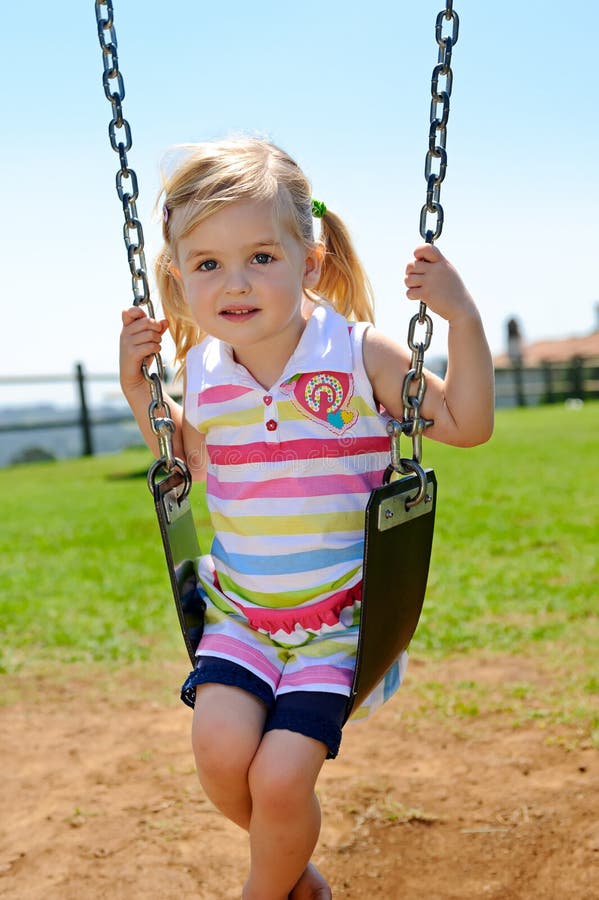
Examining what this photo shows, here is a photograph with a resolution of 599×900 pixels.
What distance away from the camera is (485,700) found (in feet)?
12.5

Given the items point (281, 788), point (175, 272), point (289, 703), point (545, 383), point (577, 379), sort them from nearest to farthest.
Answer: point (281, 788)
point (289, 703)
point (175, 272)
point (545, 383)
point (577, 379)

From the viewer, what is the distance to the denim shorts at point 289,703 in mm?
2059

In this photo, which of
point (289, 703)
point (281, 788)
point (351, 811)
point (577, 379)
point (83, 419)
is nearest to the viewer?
point (281, 788)

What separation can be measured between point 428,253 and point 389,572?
0.69m

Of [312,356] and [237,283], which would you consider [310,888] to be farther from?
[237,283]

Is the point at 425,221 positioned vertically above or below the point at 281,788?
above

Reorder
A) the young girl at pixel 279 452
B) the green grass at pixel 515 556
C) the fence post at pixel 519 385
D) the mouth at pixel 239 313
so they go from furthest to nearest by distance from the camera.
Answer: the fence post at pixel 519 385
the green grass at pixel 515 556
the mouth at pixel 239 313
the young girl at pixel 279 452

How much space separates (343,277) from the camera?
2.58 metres

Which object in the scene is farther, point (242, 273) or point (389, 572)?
point (242, 273)

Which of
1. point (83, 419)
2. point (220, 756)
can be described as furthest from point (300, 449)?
point (83, 419)

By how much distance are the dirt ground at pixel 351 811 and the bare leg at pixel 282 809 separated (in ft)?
2.05

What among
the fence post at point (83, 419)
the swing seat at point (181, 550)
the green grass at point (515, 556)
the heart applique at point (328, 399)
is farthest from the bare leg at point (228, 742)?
the fence post at point (83, 419)

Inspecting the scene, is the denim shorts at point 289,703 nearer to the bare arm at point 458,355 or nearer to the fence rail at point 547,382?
the bare arm at point 458,355

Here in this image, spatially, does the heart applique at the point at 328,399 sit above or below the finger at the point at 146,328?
below
